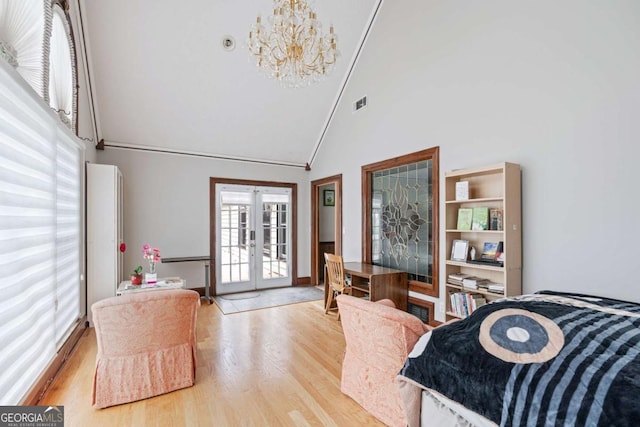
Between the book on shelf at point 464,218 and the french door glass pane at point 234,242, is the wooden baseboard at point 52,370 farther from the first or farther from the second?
the book on shelf at point 464,218

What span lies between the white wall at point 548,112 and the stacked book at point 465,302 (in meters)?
0.44

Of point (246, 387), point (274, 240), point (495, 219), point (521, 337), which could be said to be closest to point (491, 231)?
point (495, 219)

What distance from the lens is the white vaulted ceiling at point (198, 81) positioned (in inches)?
148

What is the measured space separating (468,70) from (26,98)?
3.86 meters

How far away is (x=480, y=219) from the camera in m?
3.05

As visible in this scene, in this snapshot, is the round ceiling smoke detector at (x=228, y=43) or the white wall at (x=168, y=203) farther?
the white wall at (x=168, y=203)

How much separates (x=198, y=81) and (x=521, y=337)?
4.82 m

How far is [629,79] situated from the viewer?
221 cm

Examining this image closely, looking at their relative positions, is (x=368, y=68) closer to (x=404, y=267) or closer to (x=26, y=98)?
(x=404, y=267)

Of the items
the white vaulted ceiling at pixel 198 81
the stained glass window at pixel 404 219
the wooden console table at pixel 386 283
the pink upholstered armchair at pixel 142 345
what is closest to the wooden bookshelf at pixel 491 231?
the stained glass window at pixel 404 219

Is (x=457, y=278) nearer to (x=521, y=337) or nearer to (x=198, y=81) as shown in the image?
(x=521, y=337)

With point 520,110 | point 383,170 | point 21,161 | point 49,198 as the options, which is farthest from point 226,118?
point 520,110

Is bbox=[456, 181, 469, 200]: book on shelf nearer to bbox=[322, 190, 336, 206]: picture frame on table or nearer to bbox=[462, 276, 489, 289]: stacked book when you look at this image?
bbox=[462, 276, 489, 289]: stacked book

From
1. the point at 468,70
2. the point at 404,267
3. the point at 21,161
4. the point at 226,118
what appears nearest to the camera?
the point at 21,161
